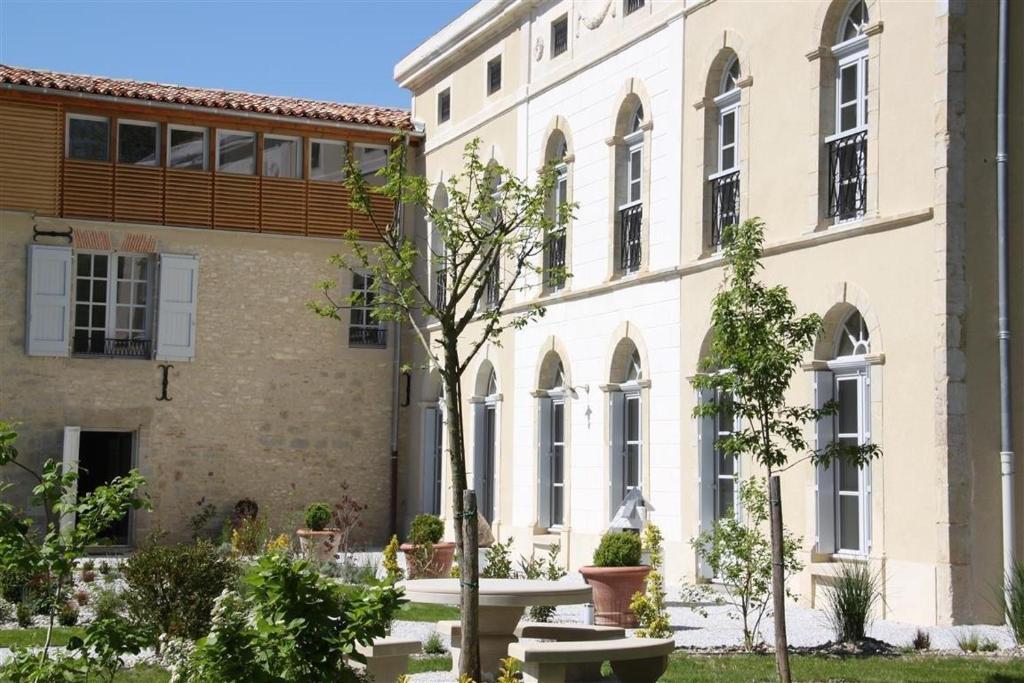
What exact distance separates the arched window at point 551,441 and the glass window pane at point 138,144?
25.2 feet

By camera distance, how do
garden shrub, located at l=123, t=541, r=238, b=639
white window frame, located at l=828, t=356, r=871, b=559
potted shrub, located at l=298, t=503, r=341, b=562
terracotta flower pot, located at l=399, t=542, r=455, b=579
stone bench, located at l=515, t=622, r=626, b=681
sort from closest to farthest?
1. stone bench, located at l=515, t=622, r=626, b=681
2. garden shrub, located at l=123, t=541, r=238, b=639
3. white window frame, located at l=828, t=356, r=871, b=559
4. terracotta flower pot, located at l=399, t=542, r=455, b=579
5. potted shrub, located at l=298, t=503, r=341, b=562

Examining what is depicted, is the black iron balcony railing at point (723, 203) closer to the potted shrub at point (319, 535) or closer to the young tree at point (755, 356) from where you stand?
the young tree at point (755, 356)

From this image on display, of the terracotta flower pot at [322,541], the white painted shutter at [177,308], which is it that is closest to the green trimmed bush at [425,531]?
the terracotta flower pot at [322,541]

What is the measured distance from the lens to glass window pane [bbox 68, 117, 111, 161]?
23578 millimetres

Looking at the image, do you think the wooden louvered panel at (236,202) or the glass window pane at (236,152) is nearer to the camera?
the wooden louvered panel at (236,202)

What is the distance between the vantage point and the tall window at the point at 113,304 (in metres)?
23.7

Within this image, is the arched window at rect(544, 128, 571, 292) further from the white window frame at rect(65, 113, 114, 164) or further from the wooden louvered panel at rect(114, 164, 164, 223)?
the white window frame at rect(65, 113, 114, 164)

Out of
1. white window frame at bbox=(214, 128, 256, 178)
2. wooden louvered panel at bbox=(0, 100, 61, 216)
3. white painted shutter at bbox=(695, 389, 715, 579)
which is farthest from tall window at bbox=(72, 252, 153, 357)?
white painted shutter at bbox=(695, 389, 715, 579)

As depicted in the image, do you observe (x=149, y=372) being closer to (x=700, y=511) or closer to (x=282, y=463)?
(x=282, y=463)

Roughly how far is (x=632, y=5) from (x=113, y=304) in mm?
9919

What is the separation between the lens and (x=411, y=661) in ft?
37.0

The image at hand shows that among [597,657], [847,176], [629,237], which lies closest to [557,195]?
[629,237]

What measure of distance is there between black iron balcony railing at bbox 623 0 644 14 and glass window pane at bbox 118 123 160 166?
8790mm

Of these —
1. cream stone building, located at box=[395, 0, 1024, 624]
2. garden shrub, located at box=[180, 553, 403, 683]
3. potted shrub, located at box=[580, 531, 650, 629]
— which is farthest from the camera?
potted shrub, located at box=[580, 531, 650, 629]
